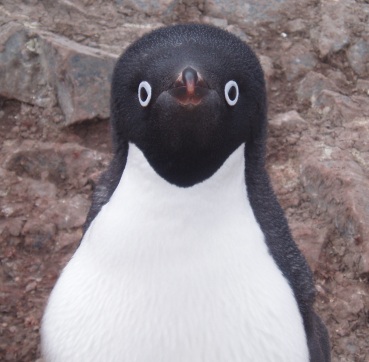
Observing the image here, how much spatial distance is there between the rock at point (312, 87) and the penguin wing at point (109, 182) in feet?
5.55

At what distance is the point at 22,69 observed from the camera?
333 centimetres

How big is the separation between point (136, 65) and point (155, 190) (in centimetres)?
32

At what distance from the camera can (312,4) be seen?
12.9 ft

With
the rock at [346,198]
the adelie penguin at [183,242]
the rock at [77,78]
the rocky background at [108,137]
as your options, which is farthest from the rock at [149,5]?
the adelie penguin at [183,242]

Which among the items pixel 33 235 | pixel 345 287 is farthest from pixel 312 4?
pixel 33 235

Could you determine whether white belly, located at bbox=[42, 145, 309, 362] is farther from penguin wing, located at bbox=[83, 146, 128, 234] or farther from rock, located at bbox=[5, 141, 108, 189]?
rock, located at bbox=[5, 141, 108, 189]

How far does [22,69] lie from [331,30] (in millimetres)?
1594

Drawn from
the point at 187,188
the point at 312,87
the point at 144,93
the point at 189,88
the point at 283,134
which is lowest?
the point at 283,134

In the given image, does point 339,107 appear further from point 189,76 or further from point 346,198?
point 189,76

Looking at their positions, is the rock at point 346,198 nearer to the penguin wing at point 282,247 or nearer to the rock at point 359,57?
the rock at point 359,57

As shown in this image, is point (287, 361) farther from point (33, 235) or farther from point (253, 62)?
point (33, 235)

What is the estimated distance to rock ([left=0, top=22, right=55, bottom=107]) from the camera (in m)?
3.30

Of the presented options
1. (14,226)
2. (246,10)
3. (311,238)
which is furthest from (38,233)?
(246,10)

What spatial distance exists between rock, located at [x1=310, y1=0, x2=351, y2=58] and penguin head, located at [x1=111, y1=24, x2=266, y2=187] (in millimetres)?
1908
